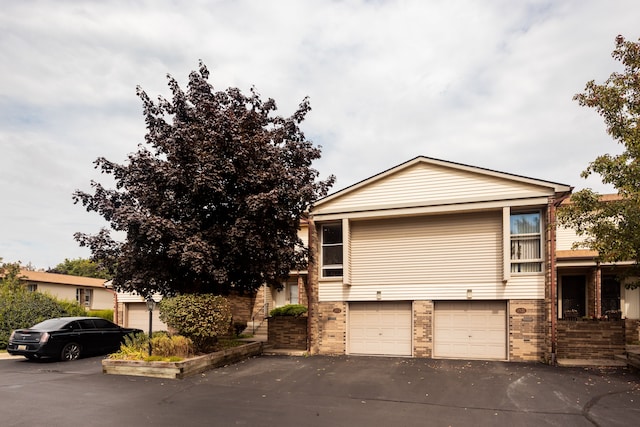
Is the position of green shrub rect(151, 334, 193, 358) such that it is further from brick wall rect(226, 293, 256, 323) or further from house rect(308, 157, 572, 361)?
brick wall rect(226, 293, 256, 323)

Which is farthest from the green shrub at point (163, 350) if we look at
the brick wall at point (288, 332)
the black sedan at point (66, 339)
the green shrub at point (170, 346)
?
the brick wall at point (288, 332)

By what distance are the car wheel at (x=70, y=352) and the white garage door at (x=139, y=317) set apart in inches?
364

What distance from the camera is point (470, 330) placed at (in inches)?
569

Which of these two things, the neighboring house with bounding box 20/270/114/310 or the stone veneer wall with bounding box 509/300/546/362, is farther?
the neighboring house with bounding box 20/270/114/310

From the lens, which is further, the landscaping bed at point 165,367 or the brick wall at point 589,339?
the brick wall at point 589,339

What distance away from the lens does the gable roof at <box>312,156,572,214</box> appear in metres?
14.1

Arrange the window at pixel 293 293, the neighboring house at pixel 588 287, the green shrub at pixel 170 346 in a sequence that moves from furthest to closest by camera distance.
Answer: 1. the window at pixel 293 293
2. the neighboring house at pixel 588 287
3. the green shrub at pixel 170 346

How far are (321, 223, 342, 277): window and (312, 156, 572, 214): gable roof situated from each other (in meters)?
0.78

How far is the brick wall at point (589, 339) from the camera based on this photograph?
45.0 feet

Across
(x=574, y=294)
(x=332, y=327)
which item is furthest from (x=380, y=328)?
(x=574, y=294)

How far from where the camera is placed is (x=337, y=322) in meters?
15.7

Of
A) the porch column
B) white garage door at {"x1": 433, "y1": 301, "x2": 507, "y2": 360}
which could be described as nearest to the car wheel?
white garage door at {"x1": 433, "y1": 301, "x2": 507, "y2": 360}

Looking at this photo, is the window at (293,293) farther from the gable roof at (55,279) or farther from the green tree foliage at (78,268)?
the green tree foliage at (78,268)

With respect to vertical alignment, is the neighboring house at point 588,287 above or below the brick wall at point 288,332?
above
